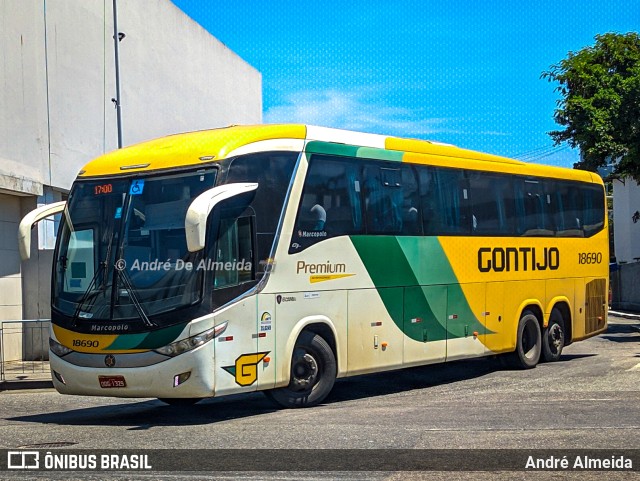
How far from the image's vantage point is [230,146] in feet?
39.1

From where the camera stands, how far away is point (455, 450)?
8.78 m

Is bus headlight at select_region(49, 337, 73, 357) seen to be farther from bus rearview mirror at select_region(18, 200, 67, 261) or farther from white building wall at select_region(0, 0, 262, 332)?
white building wall at select_region(0, 0, 262, 332)

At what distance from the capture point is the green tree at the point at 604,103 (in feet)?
81.6

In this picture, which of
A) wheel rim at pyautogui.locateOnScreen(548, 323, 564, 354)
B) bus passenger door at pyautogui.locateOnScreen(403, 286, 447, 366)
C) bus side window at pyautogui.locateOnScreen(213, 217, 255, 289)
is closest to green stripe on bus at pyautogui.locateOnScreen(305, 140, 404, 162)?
bus side window at pyautogui.locateOnScreen(213, 217, 255, 289)

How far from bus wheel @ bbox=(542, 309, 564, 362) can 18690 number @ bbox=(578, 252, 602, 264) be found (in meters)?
1.25

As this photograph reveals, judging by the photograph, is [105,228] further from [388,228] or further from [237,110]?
[237,110]

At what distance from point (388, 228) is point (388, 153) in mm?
1179

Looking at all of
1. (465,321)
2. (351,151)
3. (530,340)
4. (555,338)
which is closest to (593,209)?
(555,338)

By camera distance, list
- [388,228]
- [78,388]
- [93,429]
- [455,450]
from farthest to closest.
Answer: [388,228] → [78,388] → [93,429] → [455,450]

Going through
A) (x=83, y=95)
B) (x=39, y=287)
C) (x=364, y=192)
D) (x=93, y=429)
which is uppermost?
(x=83, y=95)

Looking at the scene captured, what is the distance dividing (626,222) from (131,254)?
49.0m

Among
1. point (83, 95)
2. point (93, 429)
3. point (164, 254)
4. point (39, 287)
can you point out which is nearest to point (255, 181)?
point (164, 254)

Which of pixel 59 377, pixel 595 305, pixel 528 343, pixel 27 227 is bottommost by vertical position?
pixel 528 343

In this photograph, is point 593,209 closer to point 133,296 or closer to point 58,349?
point 133,296
